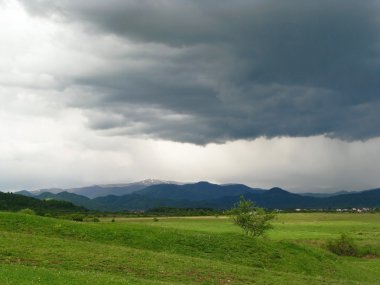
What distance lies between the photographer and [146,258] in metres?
42.9

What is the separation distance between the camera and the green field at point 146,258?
113ft

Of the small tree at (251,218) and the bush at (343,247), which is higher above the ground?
the small tree at (251,218)

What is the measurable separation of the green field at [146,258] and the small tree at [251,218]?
26.1 meters

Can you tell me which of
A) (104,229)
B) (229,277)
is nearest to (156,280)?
(229,277)

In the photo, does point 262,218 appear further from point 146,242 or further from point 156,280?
point 156,280

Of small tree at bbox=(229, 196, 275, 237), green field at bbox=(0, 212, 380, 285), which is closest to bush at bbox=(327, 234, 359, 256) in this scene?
small tree at bbox=(229, 196, 275, 237)

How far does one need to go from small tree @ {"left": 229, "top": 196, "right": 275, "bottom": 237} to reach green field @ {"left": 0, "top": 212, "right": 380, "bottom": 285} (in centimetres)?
2614

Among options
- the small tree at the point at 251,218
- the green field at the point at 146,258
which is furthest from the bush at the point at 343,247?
the green field at the point at 146,258

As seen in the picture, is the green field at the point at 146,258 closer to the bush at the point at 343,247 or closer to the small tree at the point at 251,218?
the bush at the point at 343,247

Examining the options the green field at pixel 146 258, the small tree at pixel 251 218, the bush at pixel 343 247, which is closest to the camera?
the green field at pixel 146 258

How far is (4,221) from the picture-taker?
5381 cm

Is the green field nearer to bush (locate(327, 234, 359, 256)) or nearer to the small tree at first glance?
bush (locate(327, 234, 359, 256))

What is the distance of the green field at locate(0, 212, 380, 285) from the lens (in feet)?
113

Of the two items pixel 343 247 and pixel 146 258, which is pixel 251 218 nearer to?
pixel 343 247
